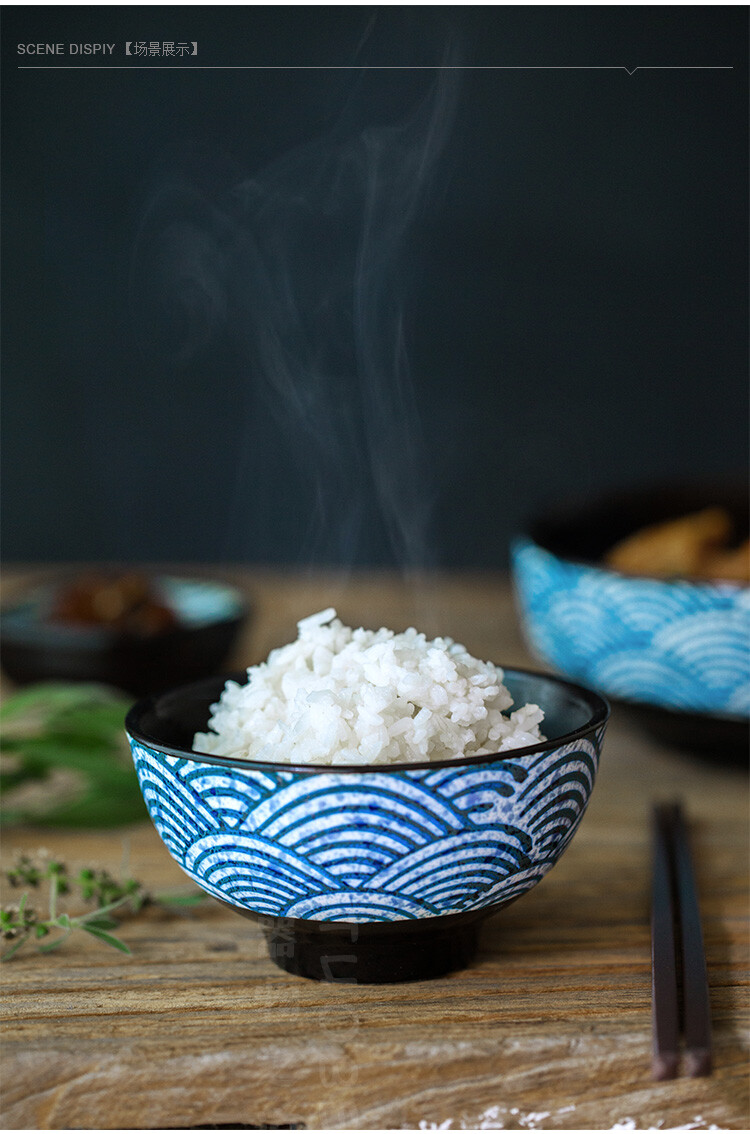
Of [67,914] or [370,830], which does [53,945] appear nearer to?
[67,914]

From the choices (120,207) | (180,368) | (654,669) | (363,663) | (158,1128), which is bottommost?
(158,1128)

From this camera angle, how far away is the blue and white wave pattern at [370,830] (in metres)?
0.69

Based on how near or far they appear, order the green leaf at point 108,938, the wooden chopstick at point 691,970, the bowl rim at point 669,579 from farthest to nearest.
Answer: the bowl rim at point 669,579, the green leaf at point 108,938, the wooden chopstick at point 691,970

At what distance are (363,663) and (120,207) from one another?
2.98 meters

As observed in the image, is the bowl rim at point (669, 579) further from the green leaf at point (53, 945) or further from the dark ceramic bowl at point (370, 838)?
the green leaf at point (53, 945)

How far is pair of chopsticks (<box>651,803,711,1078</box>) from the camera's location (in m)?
0.67

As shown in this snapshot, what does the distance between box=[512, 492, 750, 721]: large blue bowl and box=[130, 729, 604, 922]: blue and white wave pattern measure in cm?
46

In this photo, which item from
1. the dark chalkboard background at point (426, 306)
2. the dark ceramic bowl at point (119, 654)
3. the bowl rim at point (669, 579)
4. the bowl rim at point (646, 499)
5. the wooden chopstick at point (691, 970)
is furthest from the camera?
the dark chalkboard background at point (426, 306)

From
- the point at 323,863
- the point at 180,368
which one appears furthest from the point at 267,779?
the point at 180,368

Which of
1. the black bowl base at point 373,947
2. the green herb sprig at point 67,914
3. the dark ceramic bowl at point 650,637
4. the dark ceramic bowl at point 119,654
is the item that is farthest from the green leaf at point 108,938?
the dark ceramic bowl at point 650,637

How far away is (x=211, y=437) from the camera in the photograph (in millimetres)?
3461

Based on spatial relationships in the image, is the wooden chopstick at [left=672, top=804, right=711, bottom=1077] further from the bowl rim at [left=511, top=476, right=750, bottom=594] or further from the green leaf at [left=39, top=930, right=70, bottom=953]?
the bowl rim at [left=511, top=476, right=750, bottom=594]

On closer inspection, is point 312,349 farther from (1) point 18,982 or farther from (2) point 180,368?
(1) point 18,982

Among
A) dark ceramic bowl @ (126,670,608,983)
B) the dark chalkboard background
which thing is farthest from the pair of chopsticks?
the dark chalkboard background
